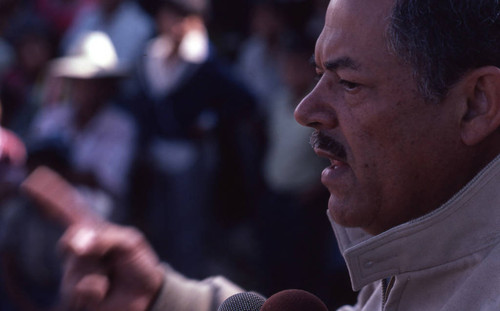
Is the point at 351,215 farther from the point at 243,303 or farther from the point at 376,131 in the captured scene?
the point at 243,303

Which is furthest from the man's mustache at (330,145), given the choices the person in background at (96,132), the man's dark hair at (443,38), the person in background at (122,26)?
the person in background at (122,26)

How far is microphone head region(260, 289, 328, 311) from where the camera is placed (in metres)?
1.65

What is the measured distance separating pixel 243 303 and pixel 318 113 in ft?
1.47

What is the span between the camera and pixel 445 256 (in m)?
1.69

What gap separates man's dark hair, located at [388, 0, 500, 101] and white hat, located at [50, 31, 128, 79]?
14.9ft

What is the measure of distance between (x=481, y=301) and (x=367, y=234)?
45cm

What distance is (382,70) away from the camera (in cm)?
173

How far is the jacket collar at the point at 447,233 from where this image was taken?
1669mm

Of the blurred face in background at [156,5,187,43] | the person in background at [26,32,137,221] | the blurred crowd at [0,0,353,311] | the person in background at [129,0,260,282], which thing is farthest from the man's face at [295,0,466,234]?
the blurred face in background at [156,5,187,43]

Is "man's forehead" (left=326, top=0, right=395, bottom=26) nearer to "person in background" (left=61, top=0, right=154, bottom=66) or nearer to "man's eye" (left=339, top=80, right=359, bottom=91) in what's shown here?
"man's eye" (left=339, top=80, right=359, bottom=91)

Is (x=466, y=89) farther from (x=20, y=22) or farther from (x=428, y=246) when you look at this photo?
(x=20, y=22)

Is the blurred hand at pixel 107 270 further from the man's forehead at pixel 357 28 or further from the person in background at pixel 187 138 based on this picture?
the person in background at pixel 187 138

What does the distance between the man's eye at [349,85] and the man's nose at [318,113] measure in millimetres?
47

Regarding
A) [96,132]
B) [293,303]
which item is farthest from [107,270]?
[96,132]
